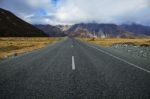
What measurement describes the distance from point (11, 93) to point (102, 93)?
269 cm

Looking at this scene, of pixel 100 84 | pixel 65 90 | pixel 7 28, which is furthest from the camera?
pixel 7 28

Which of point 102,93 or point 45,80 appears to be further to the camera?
point 45,80

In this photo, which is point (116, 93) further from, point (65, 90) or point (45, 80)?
point (45, 80)

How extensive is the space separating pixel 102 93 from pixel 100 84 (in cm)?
114

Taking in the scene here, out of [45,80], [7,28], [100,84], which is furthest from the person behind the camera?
[7,28]

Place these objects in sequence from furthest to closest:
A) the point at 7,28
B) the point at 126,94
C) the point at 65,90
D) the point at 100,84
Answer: the point at 7,28 → the point at 100,84 → the point at 65,90 → the point at 126,94

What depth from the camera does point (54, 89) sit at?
6898 mm

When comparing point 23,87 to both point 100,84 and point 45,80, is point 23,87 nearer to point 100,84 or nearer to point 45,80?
point 45,80

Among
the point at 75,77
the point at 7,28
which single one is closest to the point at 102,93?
the point at 75,77

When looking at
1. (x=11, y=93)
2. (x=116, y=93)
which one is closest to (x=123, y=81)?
(x=116, y=93)

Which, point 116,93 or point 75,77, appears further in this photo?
point 75,77

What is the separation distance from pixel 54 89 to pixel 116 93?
76.5 inches

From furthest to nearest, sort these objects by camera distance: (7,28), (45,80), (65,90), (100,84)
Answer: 1. (7,28)
2. (45,80)
3. (100,84)
4. (65,90)

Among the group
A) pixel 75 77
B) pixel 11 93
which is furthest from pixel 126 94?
pixel 11 93
